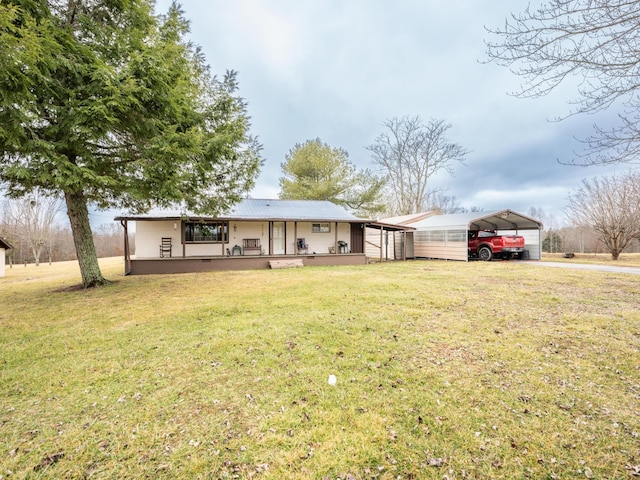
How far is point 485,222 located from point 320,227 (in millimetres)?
11573

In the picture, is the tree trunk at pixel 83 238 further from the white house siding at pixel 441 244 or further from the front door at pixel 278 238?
the white house siding at pixel 441 244

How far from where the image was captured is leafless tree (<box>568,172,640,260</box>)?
16.1m

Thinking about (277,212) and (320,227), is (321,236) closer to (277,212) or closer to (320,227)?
(320,227)

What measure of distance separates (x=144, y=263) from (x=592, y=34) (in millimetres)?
14974

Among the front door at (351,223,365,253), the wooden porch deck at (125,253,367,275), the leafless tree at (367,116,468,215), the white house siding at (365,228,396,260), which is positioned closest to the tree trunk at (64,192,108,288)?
the wooden porch deck at (125,253,367,275)

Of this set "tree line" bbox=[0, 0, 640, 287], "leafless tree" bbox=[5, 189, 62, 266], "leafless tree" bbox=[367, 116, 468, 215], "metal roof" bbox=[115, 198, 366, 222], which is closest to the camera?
"tree line" bbox=[0, 0, 640, 287]

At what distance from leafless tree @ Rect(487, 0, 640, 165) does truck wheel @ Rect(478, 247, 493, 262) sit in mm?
14255

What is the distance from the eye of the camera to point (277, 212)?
52.3 feet

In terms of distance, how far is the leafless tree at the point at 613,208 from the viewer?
16.1 meters

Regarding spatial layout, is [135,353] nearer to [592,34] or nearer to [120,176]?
[120,176]

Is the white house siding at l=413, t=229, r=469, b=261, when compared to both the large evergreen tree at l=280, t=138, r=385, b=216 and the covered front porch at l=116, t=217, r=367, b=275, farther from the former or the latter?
the large evergreen tree at l=280, t=138, r=385, b=216

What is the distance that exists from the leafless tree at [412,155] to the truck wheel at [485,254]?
10.9 m

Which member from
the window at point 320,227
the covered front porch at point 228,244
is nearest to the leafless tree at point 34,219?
the covered front porch at point 228,244

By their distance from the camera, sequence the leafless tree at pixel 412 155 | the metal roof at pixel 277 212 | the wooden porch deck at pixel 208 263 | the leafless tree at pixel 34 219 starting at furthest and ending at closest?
1. the leafless tree at pixel 412 155
2. the leafless tree at pixel 34 219
3. the metal roof at pixel 277 212
4. the wooden porch deck at pixel 208 263
